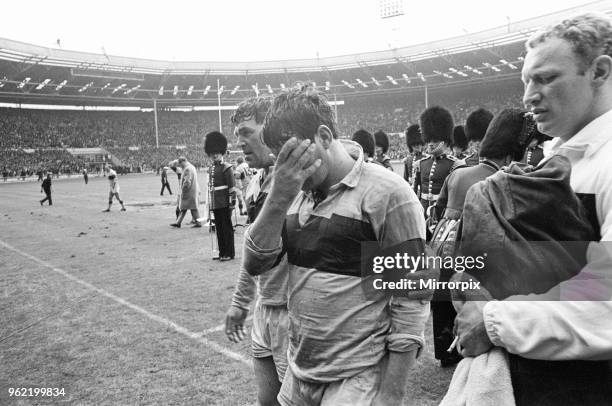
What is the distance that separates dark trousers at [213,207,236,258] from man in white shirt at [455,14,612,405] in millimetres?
7783

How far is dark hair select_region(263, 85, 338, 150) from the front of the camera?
67.2 inches

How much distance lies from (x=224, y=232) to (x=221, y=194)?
73 cm

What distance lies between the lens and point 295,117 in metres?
1.70

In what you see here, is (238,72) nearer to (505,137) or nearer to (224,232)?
(224,232)

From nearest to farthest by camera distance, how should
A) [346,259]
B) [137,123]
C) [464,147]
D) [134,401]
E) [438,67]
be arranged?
[346,259] → [134,401] → [464,147] → [438,67] → [137,123]

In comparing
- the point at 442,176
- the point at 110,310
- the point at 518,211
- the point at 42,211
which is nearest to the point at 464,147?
the point at 442,176

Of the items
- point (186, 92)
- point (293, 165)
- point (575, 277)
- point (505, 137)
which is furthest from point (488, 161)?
point (186, 92)

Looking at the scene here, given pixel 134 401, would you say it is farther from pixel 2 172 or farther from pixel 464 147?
pixel 2 172

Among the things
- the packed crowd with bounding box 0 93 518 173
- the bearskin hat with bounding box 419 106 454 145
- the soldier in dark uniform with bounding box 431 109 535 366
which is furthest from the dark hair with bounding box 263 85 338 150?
the packed crowd with bounding box 0 93 518 173

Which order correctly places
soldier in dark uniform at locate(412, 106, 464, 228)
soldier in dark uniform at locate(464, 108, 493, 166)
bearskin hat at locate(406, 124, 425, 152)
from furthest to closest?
bearskin hat at locate(406, 124, 425, 152), soldier in dark uniform at locate(412, 106, 464, 228), soldier in dark uniform at locate(464, 108, 493, 166)

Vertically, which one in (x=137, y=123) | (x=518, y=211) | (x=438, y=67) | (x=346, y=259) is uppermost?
(x=438, y=67)

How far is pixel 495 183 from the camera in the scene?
113 cm

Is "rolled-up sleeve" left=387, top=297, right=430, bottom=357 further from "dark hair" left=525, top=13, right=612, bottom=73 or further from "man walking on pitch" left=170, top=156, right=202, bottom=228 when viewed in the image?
"man walking on pitch" left=170, top=156, right=202, bottom=228

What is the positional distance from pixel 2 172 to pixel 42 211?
3499cm
